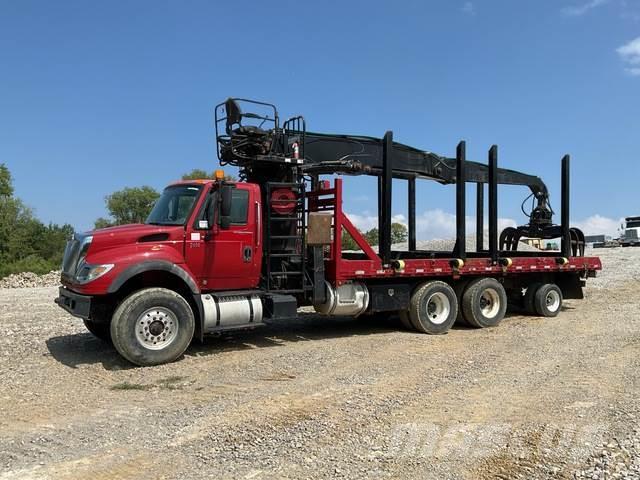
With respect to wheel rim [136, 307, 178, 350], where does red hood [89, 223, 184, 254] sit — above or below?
above

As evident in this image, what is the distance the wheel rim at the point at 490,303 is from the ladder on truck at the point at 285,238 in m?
4.18

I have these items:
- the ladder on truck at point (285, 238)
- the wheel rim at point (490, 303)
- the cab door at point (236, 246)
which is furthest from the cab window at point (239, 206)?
the wheel rim at point (490, 303)

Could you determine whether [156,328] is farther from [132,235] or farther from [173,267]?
[132,235]

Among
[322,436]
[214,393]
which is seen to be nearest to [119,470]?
[322,436]

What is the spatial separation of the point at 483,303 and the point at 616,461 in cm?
753

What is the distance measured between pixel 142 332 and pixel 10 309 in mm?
7908

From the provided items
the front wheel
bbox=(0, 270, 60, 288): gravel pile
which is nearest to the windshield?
the front wheel

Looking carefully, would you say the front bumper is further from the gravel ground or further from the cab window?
the cab window

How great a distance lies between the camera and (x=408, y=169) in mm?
12031

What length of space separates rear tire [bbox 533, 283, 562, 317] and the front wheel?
834 cm

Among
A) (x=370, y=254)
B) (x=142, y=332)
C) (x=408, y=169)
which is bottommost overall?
(x=142, y=332)

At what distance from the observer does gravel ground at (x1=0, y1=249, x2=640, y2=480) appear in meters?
4.50

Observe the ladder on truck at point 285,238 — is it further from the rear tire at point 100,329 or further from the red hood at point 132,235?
the rear tire at point 100,329

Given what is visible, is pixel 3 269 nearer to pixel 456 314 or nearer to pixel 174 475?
pixel 456 314
